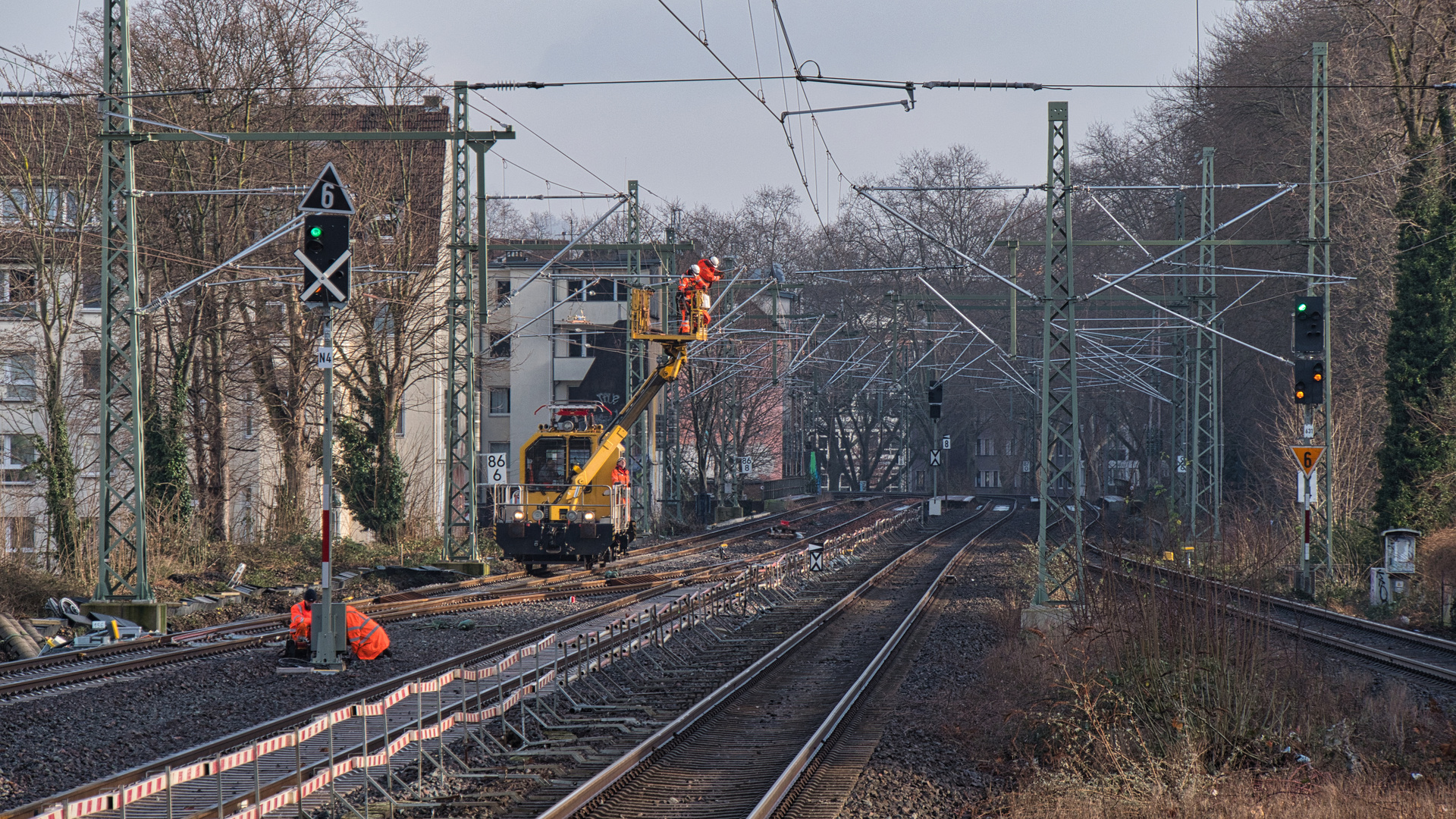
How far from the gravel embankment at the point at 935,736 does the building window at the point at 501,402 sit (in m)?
35.4

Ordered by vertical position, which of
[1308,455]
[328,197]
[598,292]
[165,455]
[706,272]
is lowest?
[165,455]

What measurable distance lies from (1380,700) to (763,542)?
2470 cm

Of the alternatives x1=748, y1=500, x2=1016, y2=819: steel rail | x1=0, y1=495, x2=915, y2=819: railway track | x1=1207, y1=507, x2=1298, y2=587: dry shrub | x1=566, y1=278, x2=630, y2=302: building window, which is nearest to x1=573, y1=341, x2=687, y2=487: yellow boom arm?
x1=0, y1=495, x2=915, y2=819: railway track

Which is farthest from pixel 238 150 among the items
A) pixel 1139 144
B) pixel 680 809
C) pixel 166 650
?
pixel 1139 144

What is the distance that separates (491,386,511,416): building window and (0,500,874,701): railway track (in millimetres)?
22556

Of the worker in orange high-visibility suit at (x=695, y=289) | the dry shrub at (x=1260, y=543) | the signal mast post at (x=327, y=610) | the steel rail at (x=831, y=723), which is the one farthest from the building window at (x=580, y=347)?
the signal mast post at (x=327, y=610)

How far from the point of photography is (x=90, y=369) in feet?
103

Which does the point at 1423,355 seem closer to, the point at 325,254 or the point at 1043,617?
the point at 1043,617

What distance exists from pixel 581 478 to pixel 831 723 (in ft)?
50.5

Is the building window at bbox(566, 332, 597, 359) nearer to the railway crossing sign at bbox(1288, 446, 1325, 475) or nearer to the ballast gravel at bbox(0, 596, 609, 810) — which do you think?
the railway crossing sign at bbox(1288, 446, 1325, 475)

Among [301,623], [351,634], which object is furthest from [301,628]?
[351,634]

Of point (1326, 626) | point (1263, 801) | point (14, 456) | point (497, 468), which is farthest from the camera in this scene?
point (14, 456)

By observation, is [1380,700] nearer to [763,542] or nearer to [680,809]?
[680,809]

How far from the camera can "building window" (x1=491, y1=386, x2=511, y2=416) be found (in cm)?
5384
